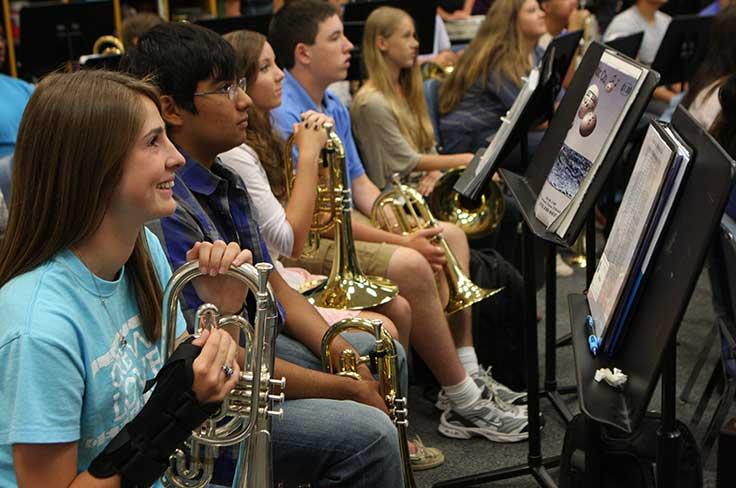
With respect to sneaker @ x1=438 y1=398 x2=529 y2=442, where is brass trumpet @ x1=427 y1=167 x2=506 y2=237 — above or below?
above

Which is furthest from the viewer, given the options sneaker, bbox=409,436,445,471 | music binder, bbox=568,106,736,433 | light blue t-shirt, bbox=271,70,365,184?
light blue t-shirt, bbox=271,70,365,184

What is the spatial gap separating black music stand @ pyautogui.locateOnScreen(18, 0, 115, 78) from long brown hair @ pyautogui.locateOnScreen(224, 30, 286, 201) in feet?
7.83

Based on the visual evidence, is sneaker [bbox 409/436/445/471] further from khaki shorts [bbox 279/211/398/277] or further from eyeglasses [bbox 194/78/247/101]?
eyeglasses [bbox 194/78/247/101]

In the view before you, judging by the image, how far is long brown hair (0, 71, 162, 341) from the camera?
1402 mm

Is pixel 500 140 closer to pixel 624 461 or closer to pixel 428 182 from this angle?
pixel 624 461

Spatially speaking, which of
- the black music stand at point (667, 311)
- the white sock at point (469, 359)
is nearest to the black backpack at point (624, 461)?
the black music stand at point (667, 311)

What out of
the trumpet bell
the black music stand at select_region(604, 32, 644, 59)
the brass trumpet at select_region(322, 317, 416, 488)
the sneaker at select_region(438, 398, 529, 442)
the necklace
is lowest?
the sneaker at select_region(438, 398, 529, 442)

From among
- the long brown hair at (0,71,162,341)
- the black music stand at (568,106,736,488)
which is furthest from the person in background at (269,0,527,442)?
the long brown hair at (0,71,162,341)

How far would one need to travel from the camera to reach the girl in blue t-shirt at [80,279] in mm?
1308

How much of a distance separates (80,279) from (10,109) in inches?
95.0

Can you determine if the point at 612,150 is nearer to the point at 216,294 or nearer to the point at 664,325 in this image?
the point at 664,325

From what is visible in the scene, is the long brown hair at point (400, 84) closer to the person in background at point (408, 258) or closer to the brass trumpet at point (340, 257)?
the person in background at point (408, 258)

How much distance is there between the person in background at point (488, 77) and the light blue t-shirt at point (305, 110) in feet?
2.34

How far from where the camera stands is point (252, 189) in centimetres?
255
